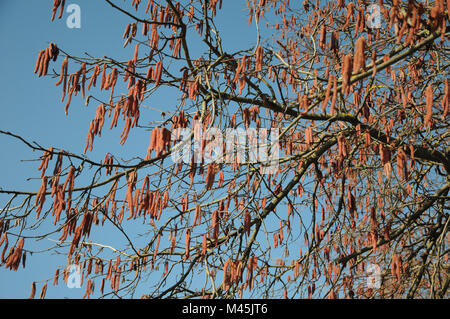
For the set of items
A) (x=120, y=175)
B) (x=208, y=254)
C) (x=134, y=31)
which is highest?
(x=134, y=31)

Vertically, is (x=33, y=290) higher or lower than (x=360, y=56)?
lower

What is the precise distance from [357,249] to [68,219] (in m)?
3.14

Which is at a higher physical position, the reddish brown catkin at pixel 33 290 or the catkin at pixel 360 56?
the catkin at pixel 360 56

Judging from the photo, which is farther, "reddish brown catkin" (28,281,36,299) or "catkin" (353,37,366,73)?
"reddish brown catkin" (28,281,36,299)

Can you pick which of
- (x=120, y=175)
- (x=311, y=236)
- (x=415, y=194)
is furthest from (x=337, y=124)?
(x=120, y=175)

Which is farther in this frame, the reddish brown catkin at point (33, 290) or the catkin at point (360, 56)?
the reddish brown catkin at point (33, 290)

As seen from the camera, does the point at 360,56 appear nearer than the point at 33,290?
Yes

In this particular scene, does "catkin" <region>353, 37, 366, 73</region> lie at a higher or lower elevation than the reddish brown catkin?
higher

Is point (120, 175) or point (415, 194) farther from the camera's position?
point (415, 194)

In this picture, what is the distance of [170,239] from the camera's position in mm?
3922
